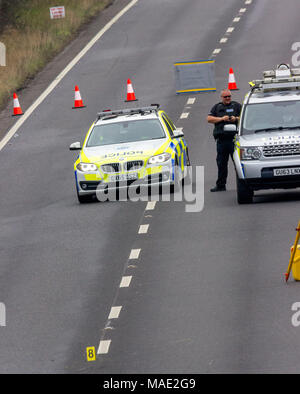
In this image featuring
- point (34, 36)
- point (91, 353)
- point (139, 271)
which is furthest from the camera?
point (34, 36)

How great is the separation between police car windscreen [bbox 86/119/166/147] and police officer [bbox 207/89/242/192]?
1.32m

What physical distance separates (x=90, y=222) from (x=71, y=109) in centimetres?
1434

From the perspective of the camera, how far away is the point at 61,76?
41562mm

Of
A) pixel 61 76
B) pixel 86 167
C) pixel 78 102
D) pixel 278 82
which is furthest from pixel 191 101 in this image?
pixel 86 167

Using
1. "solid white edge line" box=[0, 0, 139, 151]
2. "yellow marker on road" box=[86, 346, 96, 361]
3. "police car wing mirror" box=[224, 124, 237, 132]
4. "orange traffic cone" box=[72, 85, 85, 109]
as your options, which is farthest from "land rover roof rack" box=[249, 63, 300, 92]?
"orange traffic cone" box=[72, 85, 85, 109]

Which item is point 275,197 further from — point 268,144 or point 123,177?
point 123,177

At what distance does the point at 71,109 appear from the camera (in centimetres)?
3703

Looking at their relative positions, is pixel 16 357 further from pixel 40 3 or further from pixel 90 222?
pixel 40 3

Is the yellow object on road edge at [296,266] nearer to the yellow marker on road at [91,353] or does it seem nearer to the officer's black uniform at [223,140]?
the yellow marker on road at [91,353]

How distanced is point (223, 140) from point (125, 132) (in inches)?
87.7

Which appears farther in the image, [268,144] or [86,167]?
[86,167]

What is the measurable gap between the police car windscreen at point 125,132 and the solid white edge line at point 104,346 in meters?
11.0

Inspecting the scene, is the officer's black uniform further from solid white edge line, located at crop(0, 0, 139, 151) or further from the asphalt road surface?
solid white edge line, located at crop(0, 0, 139, 151)

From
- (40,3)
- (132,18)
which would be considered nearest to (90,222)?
(132,18)
